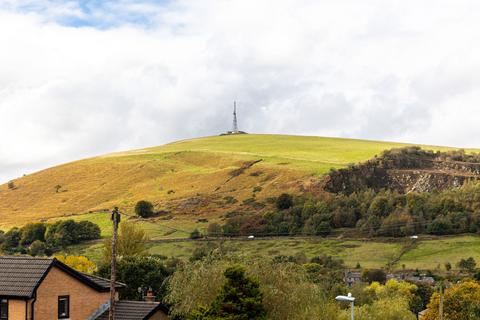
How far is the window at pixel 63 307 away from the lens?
51.4 m

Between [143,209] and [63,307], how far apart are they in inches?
5687

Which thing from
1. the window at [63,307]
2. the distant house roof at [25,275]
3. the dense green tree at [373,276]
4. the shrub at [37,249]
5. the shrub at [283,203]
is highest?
the shrub at [283,203]

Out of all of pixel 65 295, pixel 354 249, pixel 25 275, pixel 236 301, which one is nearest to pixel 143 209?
pixel 354 249

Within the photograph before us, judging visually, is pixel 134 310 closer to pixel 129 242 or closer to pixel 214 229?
pixel 129 242

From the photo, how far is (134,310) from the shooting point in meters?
53.8

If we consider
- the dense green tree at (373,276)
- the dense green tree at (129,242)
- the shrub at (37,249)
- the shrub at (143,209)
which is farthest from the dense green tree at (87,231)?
the dense green tree at (373,276)

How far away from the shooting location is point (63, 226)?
176 metres

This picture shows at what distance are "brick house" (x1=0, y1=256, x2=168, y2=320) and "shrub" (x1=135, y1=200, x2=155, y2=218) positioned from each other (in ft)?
460

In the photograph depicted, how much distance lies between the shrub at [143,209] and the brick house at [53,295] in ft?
460

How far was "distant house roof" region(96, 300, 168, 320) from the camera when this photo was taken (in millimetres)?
53109

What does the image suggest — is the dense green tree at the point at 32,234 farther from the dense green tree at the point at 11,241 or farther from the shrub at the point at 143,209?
the shrub at the point at 143,209

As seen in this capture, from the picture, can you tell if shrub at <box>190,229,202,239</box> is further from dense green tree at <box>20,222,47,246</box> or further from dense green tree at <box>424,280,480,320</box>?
dense green tree at <box>424,280,480,320</box>

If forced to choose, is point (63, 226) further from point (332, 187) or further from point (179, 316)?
point (179, 316)

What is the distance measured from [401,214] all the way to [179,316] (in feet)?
387
